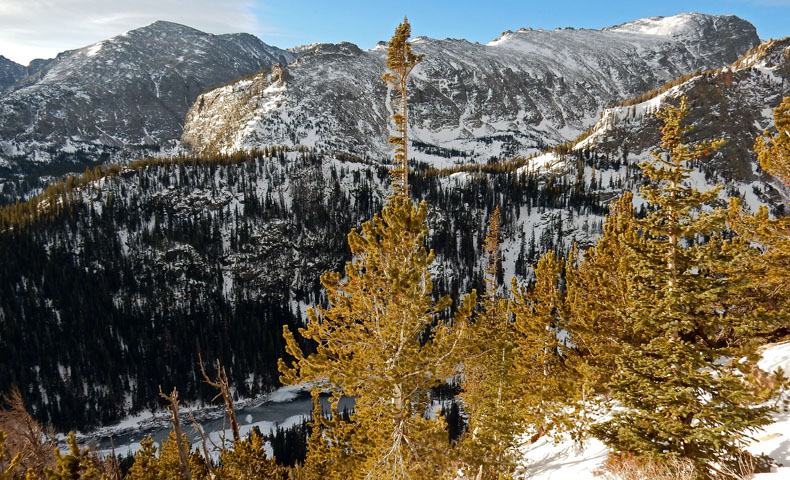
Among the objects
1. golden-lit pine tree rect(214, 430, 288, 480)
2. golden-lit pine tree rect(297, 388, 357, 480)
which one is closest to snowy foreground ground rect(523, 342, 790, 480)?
golden-lit pine tree rect(297, 388, 357, 480)

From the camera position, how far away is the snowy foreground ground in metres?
10.2

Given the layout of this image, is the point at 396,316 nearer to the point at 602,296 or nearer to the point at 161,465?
the point at 602,296

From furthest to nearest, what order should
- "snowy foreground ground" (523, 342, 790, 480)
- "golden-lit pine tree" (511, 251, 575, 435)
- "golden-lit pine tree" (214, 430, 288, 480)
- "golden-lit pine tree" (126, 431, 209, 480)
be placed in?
"golden-lit pine tree" (214, 430, 288, 480), "golden-lit pine tree" (126, 431, 209, 480), "golden-lit pine tree" (511, 251, 575, 435), "snowy foreground ground" (523, 342, 790, 480)

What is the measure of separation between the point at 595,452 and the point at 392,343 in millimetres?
12675

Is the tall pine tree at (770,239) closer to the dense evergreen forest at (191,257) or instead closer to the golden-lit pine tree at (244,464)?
the golden-lit pine tree at (244,464)

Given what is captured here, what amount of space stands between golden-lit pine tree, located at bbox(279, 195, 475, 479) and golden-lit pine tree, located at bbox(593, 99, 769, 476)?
16.9ft

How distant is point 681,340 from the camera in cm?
1023

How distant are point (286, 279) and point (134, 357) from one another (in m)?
61.9

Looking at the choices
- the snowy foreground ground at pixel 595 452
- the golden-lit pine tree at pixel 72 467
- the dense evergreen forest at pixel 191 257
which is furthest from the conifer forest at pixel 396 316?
the dense evergreen forest at pixel 191 257

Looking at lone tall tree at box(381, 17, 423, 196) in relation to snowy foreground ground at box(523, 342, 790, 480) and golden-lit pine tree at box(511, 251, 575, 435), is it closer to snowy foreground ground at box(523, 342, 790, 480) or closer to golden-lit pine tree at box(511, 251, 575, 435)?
golden-lit pine tree at box(511, 251, 575, 435)

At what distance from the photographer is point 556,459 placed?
18344 mm

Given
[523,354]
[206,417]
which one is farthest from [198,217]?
[523,354]

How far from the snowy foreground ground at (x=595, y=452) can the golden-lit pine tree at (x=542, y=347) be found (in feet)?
5.02

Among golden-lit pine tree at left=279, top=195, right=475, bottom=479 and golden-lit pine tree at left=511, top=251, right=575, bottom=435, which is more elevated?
golden-lit pine tree at left=279, top=195, right=475, bottom=479
